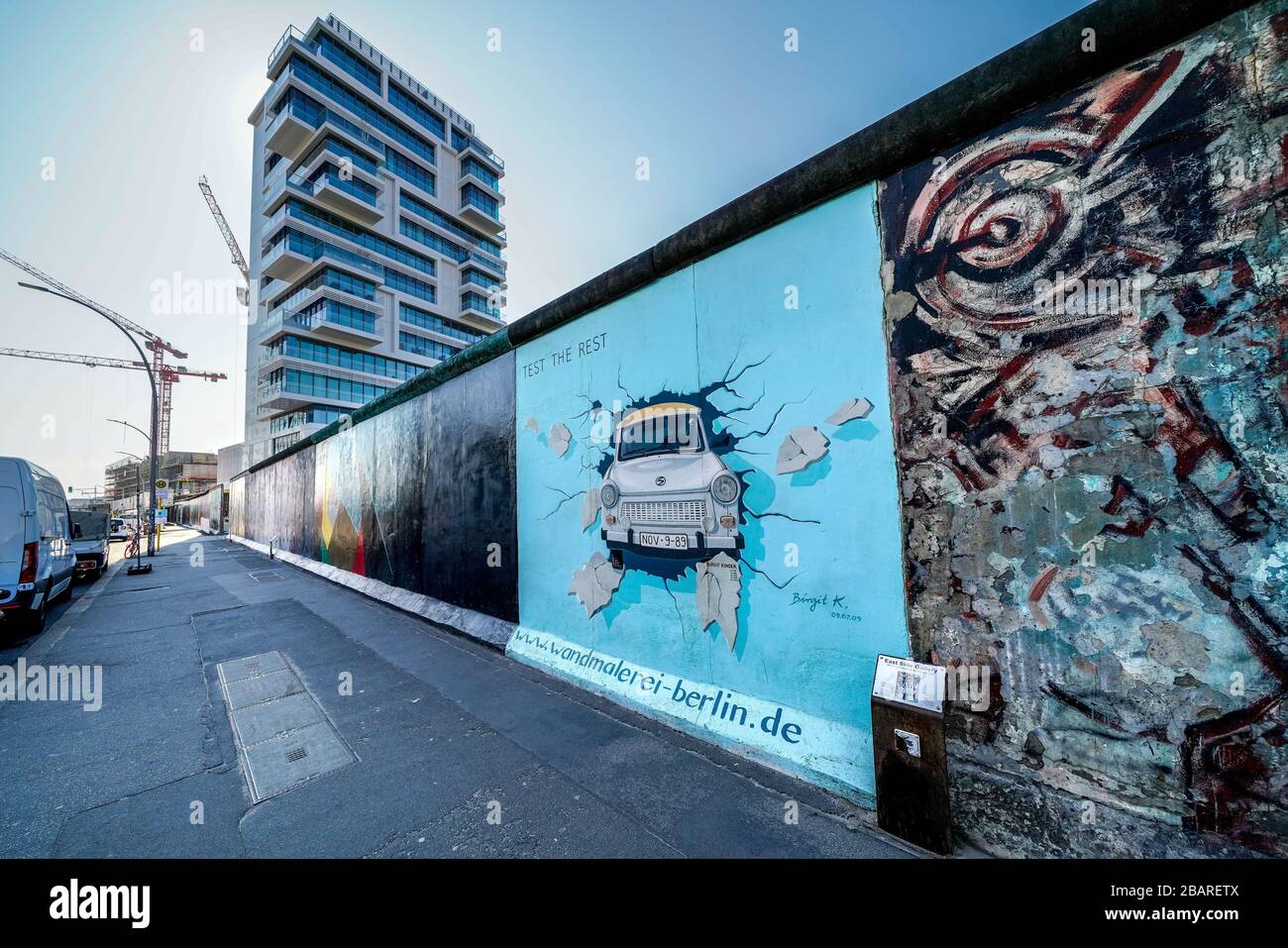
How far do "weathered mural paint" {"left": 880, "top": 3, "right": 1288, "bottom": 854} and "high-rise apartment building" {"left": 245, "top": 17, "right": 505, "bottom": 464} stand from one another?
132 ft

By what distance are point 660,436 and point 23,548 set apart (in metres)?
9.33

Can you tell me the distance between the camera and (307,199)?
41.7 meters

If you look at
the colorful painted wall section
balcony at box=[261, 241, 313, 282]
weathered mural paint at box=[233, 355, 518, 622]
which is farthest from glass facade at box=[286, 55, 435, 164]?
the colorful painted wall section

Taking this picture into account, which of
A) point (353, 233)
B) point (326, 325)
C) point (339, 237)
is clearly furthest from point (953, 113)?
point (353, 233)

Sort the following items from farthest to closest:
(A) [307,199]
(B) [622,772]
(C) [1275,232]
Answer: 1. (A) [307,199]
2. (B) [622,772]
3. (C) [1275,232]

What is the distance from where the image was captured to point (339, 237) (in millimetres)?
42719

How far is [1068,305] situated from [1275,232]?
2.06ft

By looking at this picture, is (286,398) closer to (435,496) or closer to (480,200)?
(480,200)

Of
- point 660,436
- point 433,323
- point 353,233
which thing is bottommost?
point 660,436

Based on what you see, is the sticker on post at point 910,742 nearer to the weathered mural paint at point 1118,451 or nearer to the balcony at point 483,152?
the weathered mural paint at point 1118,451
